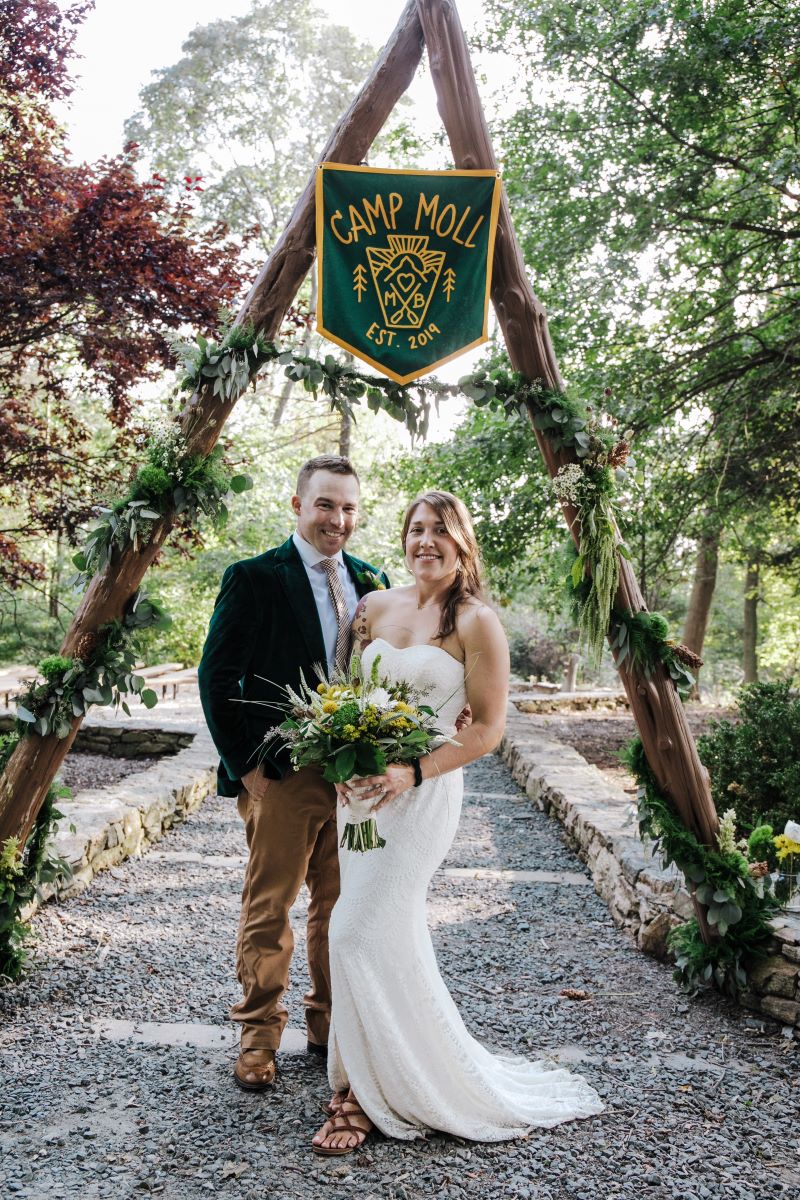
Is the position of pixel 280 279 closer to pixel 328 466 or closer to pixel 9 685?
pixel 328 466

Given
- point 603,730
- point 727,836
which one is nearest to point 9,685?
point 603,730

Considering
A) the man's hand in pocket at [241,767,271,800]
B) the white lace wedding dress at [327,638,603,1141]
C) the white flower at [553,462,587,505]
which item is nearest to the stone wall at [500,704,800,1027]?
the white lace wedding dress at [327,638,603,1141]

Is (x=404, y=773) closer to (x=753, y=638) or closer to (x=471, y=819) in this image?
(x=471, y=819)

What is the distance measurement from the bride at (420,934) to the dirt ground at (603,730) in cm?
593

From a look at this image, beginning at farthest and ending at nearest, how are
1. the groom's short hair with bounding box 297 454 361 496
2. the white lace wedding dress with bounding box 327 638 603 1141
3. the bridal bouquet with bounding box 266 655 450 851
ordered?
the groom's short hair with bounding box 297 454 361 496, the white lace wedding dress with bounding box 327 638 603 1141, the bridal bouquet with bounding box 266 655 450 851

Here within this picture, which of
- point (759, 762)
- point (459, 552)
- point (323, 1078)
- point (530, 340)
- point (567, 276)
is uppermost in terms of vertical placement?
point (567, 276)

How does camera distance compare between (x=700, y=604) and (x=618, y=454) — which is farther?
(x=700, y=604)

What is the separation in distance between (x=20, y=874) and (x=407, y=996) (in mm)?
2071

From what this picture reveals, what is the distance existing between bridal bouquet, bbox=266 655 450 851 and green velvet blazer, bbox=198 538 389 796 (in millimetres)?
493

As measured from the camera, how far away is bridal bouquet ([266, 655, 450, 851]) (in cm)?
273

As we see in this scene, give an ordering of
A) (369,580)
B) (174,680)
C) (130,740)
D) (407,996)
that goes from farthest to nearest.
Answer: (174,680) < (130,740) < (369,580) < (407,996)

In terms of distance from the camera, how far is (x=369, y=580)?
3709mm

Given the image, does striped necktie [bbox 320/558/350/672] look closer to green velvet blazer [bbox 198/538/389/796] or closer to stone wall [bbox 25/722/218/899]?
green velvet blazer [bbox 198/538/389/796]

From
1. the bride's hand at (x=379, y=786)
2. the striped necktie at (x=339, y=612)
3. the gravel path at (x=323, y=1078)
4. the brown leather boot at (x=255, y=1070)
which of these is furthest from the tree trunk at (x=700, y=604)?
the bride's hand at (x=379, y=786)
